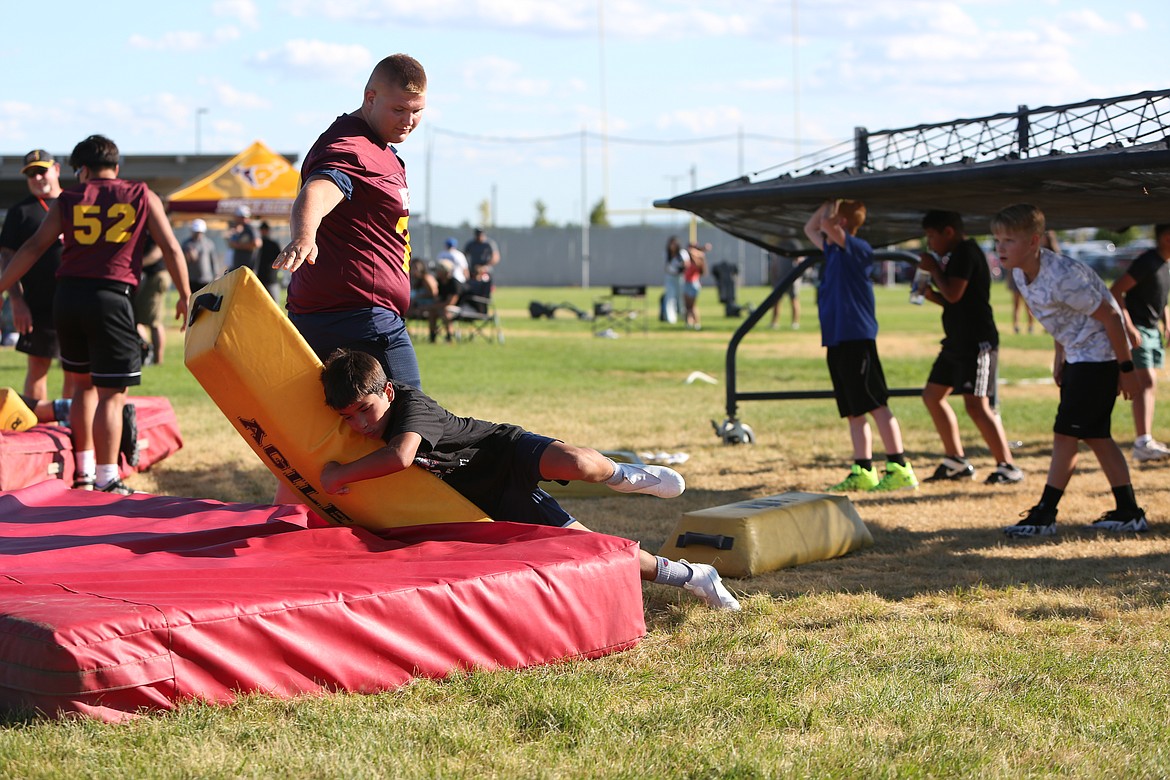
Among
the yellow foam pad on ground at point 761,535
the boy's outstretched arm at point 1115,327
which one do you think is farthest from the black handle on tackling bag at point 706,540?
the boy's outstretched arm at point 1115,327

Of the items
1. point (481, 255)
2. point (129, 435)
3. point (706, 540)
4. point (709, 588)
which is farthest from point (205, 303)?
point (481, 255)

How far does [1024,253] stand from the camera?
21.2 ft

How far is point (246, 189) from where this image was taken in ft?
85.0

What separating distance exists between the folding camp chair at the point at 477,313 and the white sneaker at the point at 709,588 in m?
15.8

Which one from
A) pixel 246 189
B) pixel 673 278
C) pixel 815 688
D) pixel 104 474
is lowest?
pixel 815 688

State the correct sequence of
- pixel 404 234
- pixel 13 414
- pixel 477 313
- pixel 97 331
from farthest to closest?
pixel 477 313 → pixel 13 414 → pixel 97 331 → pixel 404 234

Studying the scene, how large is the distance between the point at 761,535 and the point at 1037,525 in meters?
1.90

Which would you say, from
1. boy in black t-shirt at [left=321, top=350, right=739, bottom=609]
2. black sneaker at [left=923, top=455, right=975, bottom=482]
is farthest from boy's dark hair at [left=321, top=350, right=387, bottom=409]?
black sneaker at [left=923, top=455, right=975, bottom=482]

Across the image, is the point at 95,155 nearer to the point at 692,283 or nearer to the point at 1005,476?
the point at 1005,476

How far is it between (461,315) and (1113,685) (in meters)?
17.4

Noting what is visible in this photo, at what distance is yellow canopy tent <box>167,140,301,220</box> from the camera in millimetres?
25359

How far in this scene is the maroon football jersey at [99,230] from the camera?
7.06m

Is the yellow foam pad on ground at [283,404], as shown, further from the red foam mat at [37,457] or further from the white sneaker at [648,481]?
the red foam mat at [37,457]

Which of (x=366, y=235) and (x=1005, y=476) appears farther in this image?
(x=1005, y=476)
